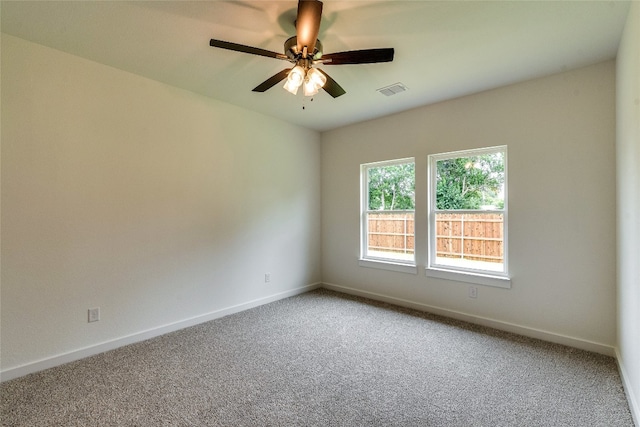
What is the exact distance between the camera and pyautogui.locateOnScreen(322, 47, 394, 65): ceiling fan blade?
6.14 ft

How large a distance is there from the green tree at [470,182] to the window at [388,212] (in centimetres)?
38

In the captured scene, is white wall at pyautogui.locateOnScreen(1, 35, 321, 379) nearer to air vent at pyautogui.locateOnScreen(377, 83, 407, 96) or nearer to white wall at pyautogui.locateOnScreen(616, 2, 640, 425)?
air vent at pyautogui.locateOnScreen(377, 83, 407, 96)

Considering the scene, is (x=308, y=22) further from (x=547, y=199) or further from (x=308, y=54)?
(x=547, y=199)

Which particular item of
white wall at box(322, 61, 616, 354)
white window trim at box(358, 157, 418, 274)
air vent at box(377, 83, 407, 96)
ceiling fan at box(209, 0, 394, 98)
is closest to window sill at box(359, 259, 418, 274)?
white window trim at box(358, 157, 418, 274)

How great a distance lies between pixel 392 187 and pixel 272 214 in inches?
67.4

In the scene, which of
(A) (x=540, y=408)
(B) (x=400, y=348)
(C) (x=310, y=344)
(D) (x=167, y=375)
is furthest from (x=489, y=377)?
(D) (x=167, y=375)

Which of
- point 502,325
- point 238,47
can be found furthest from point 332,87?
point 502,325

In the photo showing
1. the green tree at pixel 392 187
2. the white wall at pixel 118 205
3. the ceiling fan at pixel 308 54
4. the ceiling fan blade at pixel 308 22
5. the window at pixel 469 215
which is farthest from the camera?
the green tree at pixel 392 187

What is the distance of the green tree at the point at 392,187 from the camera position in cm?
393

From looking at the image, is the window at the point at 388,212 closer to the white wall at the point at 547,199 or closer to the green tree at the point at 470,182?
the white wall at the point at 547,199

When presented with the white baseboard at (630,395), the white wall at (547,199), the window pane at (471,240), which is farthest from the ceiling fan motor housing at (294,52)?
the white baseboard at (630,395)

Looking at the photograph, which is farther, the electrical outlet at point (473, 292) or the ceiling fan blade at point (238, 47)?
the electrical outlet at point (473, 292)

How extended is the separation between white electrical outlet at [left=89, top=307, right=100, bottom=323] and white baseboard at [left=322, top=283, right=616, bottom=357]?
3060mm

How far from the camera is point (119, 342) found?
2.71 metres
